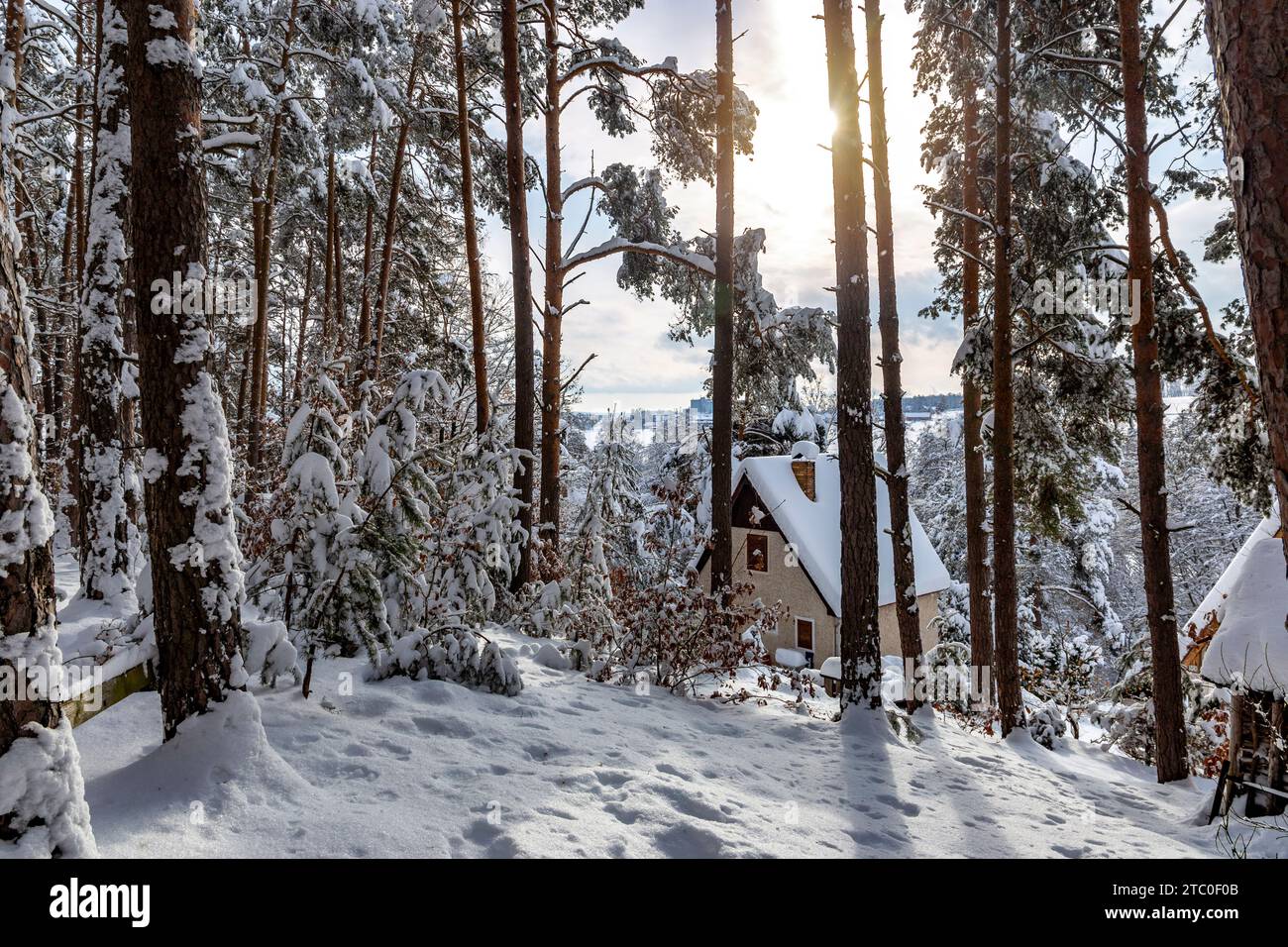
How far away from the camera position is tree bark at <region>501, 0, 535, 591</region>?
8.93 m

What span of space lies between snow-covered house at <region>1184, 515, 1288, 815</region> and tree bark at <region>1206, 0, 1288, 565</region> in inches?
186

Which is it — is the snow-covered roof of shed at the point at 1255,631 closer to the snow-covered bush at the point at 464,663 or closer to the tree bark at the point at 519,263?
the snow-covered bush at the point at 464,663

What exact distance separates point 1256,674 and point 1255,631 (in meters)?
0.36

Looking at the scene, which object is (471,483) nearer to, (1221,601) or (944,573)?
(1221,601)

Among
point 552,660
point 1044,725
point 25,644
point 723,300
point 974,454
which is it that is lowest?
point 1044,725

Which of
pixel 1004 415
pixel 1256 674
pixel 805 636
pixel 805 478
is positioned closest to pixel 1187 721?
pixel 1256 674

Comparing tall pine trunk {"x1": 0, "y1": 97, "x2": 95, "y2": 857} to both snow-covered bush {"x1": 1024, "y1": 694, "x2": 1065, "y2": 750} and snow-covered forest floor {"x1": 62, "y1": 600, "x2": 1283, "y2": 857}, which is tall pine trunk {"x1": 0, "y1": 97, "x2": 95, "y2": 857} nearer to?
A: snow-covered forest floor {"x1": 62, "y1": 600, "x2": 1283, "y2": 857}

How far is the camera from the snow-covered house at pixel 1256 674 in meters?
5.26

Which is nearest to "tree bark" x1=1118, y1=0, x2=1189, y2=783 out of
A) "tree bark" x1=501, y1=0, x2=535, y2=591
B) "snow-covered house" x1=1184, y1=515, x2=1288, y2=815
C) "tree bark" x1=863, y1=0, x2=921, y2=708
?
"snow-covered house" x1=1184, y1=515, x2=1288, y2=815

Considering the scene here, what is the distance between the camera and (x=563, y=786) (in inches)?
153

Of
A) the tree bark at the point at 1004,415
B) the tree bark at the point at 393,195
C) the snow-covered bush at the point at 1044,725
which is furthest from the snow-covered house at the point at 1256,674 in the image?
the tree bark at the point at 393,195

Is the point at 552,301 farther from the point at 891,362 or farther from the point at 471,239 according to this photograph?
the point at 891,362

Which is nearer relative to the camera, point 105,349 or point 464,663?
point 464,663
